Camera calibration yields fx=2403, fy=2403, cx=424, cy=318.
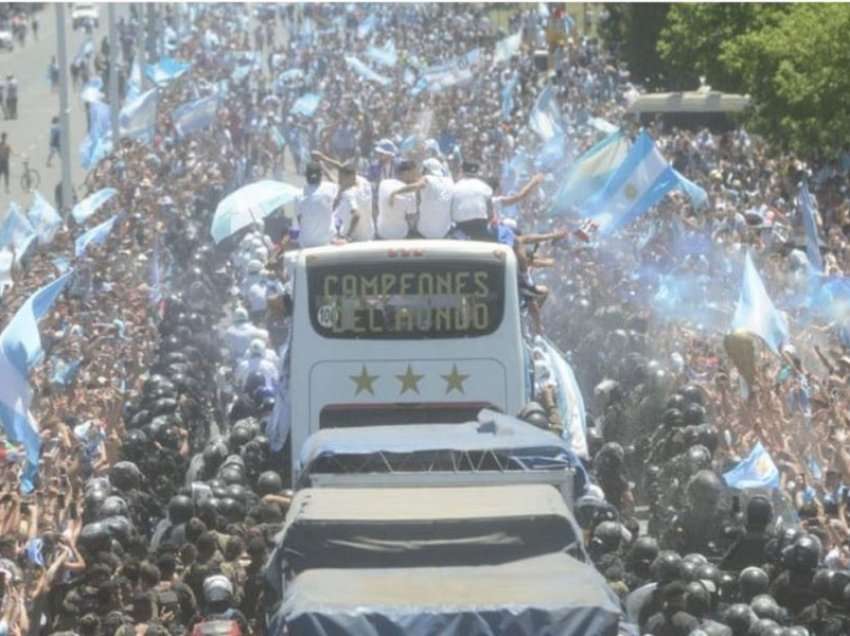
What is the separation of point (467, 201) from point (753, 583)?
5.75 meters

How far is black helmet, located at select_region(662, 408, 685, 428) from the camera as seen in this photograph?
720 inches

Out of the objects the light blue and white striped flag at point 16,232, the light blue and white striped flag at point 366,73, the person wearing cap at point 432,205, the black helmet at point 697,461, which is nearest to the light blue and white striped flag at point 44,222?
the light blue and white striped flag at point 16,232

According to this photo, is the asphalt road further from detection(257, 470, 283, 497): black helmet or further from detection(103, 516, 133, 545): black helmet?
detection(103, 516, 133, 545): black helmet

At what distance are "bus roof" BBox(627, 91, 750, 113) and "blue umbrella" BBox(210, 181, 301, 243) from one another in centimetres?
1992

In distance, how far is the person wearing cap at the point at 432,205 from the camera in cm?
1802

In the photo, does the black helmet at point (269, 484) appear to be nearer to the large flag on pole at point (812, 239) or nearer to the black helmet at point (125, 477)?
the black helmet at point (125, 477)

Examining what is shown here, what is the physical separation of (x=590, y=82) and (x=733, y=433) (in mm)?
39797

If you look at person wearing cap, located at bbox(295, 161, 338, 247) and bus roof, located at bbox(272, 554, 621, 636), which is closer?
bus roof, located at bbox(272, 554, 621, 636)

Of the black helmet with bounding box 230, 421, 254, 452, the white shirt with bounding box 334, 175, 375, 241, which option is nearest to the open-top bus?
the black helmet with bounding box 230, 421, 254, 452

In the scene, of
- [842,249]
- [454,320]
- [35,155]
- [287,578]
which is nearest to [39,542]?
[287,578]

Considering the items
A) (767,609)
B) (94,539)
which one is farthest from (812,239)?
(767,609)

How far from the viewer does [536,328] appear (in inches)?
750

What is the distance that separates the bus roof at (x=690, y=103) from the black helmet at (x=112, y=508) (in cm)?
3208

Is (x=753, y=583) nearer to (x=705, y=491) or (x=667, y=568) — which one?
(x=667, y=568)
